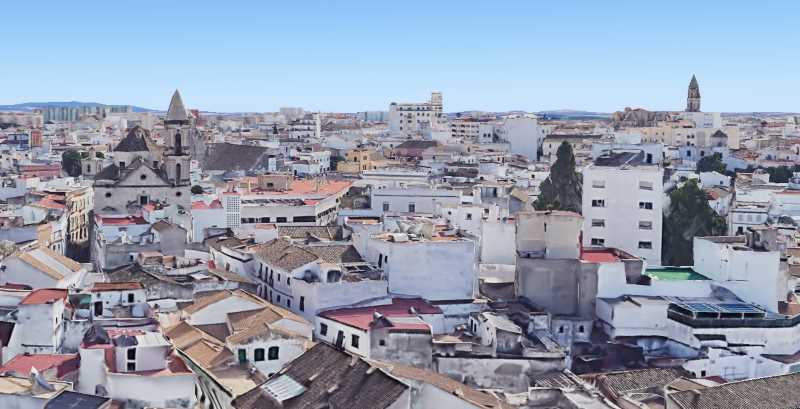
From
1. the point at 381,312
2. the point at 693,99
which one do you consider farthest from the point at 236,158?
the point at 693,99

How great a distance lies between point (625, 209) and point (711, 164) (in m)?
46.8

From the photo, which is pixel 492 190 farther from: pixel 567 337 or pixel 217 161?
pixel 217 161

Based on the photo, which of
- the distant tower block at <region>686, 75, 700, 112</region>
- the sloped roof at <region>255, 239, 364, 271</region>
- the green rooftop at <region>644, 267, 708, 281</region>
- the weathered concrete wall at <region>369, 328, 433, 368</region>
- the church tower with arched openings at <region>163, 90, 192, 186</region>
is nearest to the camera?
the weathered concrete wall at <region>369, 328, 433, 368</region>

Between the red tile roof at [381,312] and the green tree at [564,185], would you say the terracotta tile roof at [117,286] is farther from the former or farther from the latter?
the green tree at [564,185]

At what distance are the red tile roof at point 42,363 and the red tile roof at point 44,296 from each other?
1715mm

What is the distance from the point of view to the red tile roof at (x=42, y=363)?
914 inches

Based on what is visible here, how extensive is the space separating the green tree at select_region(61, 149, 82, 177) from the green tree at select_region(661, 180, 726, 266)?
51.0 m

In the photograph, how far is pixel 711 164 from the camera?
277 ft

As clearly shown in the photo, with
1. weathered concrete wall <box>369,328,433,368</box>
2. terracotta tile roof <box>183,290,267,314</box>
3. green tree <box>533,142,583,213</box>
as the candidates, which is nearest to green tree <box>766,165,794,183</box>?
green tree <box>533,142,583,213</box>

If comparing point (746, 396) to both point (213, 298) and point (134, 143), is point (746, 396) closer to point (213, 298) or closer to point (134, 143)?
point (213, 298)

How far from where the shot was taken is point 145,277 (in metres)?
30.4

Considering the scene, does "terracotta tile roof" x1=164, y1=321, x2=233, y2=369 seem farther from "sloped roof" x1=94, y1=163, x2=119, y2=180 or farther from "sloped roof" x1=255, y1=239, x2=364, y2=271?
"sloped roof" x1=94, y1=163, x2=119, y2=180

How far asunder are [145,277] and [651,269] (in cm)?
1907

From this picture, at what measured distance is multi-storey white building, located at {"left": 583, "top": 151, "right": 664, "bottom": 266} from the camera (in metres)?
41.2
